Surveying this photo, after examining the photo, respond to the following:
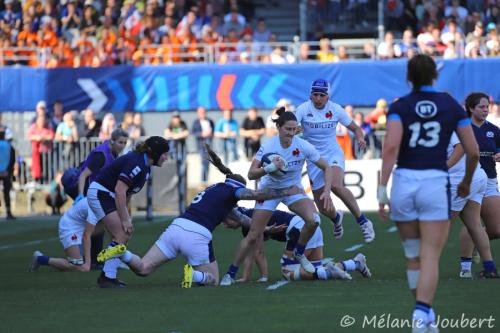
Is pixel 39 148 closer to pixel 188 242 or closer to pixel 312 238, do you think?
pixel 312 238

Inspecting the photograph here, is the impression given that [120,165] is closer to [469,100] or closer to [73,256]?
[73,256]

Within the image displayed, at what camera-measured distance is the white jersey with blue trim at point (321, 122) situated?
51.5 feet

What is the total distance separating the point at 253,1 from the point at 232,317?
26725mm

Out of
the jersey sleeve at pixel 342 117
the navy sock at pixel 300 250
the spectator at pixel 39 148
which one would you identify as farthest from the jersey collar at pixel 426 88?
the spectator at pixel 39 148

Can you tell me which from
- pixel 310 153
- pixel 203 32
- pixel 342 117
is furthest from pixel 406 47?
pixel 310 153

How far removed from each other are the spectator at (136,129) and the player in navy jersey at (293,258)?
15543mm

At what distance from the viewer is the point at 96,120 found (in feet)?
98.5

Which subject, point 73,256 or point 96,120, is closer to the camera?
point 73,256

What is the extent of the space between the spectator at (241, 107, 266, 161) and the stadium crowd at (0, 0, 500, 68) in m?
2.20

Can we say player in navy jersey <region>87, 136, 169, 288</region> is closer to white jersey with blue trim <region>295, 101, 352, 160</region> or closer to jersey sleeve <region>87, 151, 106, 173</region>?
jersey sleeve <region>87, 151, 106, 173</region>

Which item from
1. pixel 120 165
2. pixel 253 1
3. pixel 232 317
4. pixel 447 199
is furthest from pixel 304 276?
pixel 253 1

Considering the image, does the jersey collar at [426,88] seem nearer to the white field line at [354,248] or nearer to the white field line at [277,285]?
the white field line at [277,285]

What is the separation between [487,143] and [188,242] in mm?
3528

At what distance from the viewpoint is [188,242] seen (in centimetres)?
1291
